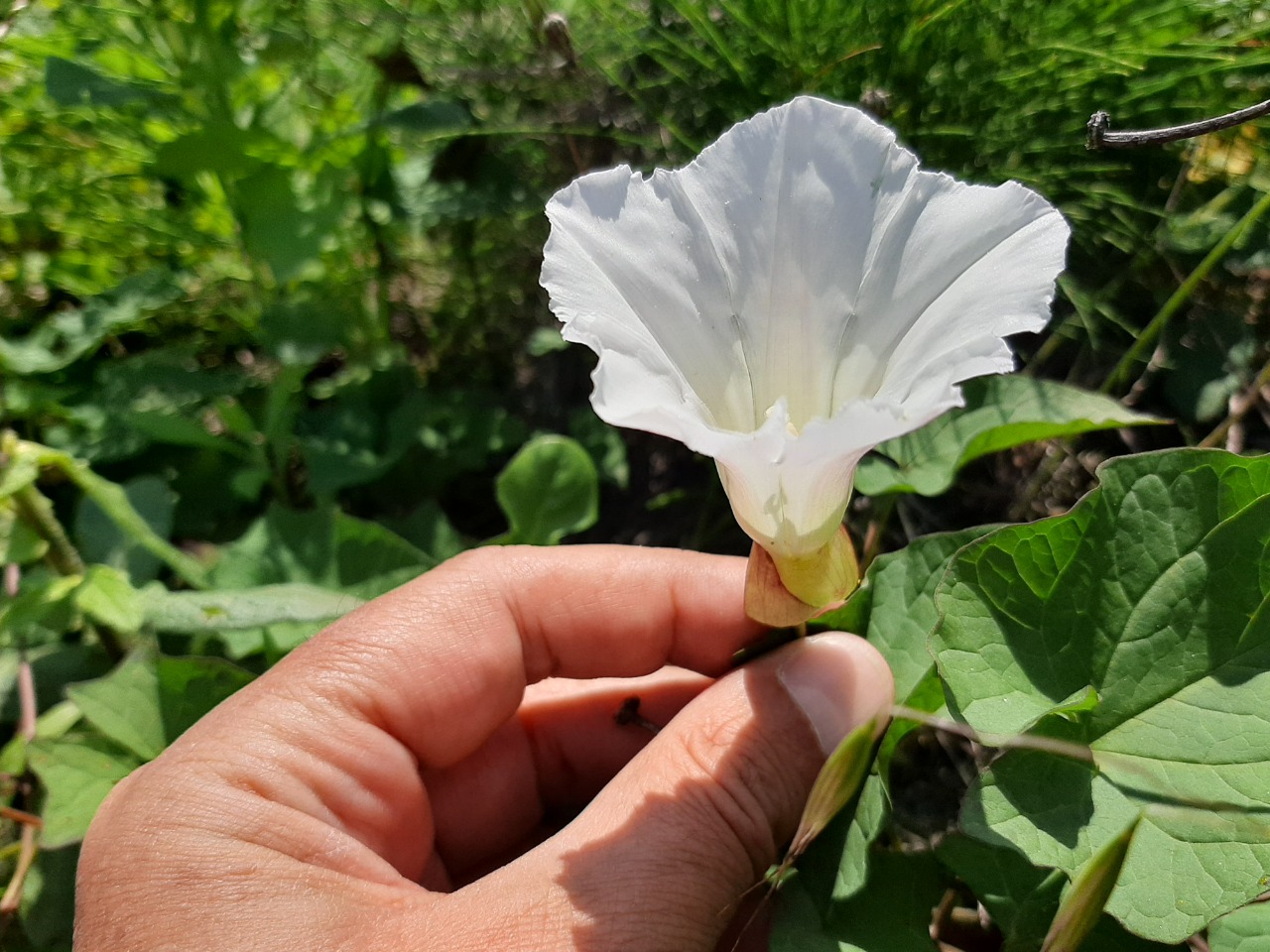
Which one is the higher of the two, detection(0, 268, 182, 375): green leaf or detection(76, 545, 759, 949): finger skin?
detection(0, 268, 182, 375): green leaf

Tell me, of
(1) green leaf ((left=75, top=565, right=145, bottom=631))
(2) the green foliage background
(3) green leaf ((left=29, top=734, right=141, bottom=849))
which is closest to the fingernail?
(2) the green foliage background

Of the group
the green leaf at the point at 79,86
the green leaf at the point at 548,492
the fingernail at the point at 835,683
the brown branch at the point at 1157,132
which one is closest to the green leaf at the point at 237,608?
the green leaf at the point at 548,492

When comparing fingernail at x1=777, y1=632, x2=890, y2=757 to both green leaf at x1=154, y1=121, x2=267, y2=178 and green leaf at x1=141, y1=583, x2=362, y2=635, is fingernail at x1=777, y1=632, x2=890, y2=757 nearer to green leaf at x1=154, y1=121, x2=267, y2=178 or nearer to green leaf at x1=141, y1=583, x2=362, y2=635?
green leaf at x1=141, y1=583, x2=362, y2=635

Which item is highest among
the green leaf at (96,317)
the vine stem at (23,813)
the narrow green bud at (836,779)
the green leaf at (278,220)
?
the green leaf at (278,220)

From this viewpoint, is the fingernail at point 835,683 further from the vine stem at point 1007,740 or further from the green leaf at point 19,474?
the green leaf at point 19,474

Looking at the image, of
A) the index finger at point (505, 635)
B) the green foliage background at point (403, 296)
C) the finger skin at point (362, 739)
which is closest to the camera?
the finger skin at point (362, 739)
